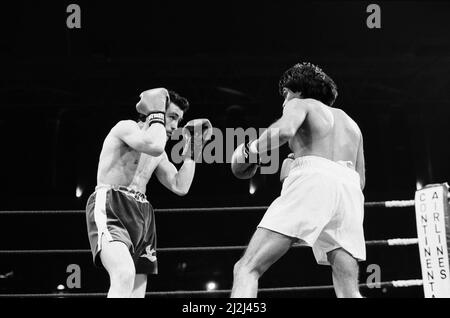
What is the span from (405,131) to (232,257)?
3008mm

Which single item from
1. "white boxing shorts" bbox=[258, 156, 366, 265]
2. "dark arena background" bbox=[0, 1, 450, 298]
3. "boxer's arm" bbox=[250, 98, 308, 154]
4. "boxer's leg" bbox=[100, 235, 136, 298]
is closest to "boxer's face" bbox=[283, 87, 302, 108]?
"boxer's arm" bbox=[250, 98, 308, 154]

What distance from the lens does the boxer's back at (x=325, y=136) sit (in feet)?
7.79

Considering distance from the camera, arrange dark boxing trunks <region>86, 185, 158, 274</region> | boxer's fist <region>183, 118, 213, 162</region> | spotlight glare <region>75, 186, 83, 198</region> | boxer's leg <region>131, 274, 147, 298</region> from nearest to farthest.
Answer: dark boxing trunks <region>86, 185, 158, 274</region>, boxer's leg <region>131, 274, 147, 298</region>, boxer's fist <region>183, 118, 213, 162</region>, spotlight glare <region>75, 186, 83, 198</region>

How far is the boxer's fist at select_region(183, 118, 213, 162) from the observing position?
3.01 m

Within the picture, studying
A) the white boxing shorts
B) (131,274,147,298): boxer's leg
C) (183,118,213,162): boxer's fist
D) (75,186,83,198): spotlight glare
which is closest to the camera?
the white boxing shorts

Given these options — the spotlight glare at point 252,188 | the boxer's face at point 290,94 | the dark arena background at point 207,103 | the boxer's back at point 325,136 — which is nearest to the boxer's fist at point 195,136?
the boxer's face at point 290,94

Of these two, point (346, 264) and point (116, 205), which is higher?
point (116, 205)

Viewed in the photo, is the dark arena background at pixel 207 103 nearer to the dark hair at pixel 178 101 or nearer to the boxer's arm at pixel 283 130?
the dark hair at pixel 178 101

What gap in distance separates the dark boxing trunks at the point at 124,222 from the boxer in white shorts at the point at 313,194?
0.52 m

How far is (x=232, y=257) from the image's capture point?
340 inches

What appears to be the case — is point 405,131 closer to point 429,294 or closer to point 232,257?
point 232,257

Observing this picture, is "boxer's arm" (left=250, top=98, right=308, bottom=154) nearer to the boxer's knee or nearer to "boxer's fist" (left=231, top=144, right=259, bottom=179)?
"boxer's fist" (left=231, top=144, right=259, bottom=179)

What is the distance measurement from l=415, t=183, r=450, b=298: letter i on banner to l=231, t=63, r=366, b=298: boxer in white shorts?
531mm

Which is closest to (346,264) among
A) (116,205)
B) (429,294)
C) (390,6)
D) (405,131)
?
(429,294)
